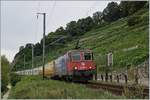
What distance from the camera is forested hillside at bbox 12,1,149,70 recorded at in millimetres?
58203

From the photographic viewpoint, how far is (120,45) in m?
70.6

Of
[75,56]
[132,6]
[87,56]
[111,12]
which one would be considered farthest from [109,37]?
[75,56]

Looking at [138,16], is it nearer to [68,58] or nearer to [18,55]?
[18,55]

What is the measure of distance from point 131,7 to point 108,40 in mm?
20572

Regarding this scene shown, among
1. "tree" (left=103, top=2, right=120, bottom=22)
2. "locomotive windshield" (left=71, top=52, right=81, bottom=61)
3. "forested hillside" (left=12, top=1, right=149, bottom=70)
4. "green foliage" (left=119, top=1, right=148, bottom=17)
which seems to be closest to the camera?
"locomotive windshield" (left=71, top=52, right=81, bottom=61)

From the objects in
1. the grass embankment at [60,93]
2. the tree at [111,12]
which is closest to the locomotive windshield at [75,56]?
the grass embankment at [60,93]

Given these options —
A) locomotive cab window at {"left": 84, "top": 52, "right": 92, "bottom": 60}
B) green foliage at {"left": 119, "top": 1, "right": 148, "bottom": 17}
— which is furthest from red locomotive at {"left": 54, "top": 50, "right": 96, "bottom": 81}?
green foliage at {"left": 119, "top": 1, "right": 148, "bottom": 17}

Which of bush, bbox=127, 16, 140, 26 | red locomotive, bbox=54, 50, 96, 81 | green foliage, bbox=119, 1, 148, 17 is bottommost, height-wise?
red locomotive, bbox=54, 50, 96, 81

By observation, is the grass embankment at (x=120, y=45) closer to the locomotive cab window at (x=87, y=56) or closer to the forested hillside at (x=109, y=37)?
the forested hillside at (x=109, y=37)

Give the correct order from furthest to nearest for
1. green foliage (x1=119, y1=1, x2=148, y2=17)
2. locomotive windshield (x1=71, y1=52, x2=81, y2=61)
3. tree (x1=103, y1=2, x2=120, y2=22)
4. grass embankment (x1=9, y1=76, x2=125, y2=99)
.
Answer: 1. tree (x1=103, y1=2, x2=120, y2=22)
2. green foliage (x1=119, y1=1, x2=148, y2=17)
3. locomotive windshield (x1=71, y1=52, x2=81, y2=61)
4. grass embankment (x1=9, y1=76, x2=125, y2=99)

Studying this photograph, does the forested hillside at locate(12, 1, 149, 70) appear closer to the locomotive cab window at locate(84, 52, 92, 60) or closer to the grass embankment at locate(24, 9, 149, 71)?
the grass embankment at locate(24, 9, 149, 71)

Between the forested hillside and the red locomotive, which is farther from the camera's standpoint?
the forested hillside

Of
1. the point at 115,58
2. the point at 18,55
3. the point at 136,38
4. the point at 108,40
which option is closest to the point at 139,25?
the point at 108,40

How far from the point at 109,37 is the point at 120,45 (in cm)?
1682
